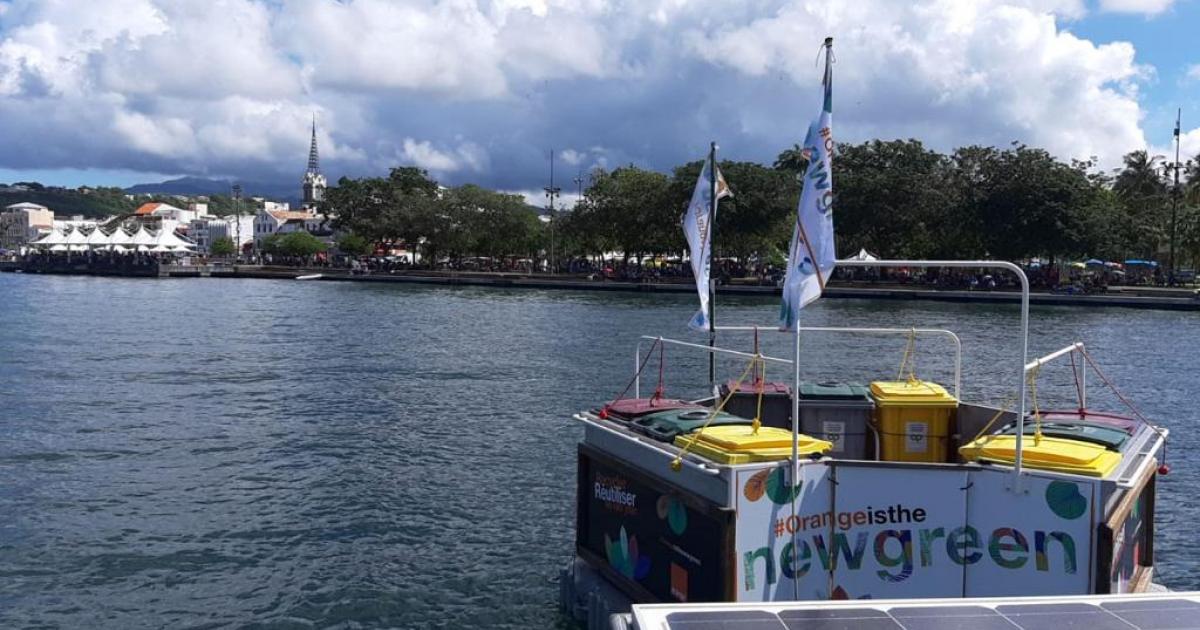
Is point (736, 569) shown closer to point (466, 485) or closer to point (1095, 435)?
point (1095, 435)

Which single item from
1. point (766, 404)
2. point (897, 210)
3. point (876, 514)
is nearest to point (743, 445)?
A: point (876, 514)

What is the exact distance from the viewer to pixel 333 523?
16.9 meters

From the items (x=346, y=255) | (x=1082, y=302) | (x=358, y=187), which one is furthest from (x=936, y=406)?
(x=346, y=255)

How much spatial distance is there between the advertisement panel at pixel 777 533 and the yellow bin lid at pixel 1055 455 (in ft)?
5.03

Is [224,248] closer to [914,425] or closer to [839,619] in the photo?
[914,425]

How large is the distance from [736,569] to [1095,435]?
3945mm

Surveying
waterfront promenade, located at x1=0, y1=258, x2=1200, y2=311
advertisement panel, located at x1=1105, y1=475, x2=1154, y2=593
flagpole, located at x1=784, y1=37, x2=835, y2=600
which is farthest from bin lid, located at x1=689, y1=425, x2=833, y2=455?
waterfront promenade, located at x1=0, y1=258, x2=1200, y2=311

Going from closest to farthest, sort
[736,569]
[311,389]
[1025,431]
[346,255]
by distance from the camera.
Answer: [736,569], [1025,431], [311,389], [346,255]

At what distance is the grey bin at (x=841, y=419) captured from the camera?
494 inches

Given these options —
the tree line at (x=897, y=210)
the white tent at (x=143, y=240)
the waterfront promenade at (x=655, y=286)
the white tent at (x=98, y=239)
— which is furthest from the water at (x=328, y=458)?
the white tent at (x=98, y=239)

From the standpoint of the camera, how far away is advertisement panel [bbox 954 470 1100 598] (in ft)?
28.2

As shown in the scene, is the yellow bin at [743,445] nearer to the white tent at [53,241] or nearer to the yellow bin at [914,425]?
the yellow bin at [914,425]

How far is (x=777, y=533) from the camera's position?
897 centimetres

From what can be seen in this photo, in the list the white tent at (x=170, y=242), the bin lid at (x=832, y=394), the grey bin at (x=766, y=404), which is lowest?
the grey bin at (x=766, y=404)
